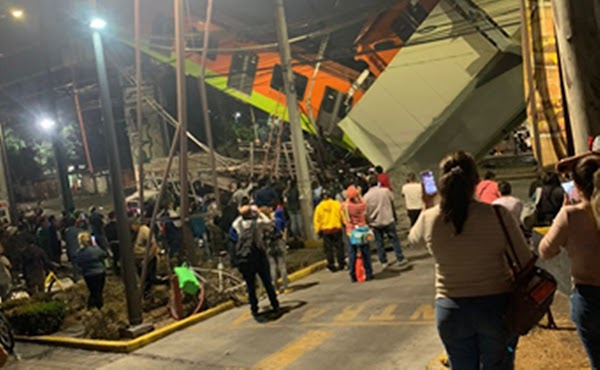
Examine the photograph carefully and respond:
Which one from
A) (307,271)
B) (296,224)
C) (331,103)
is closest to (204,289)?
(307,271)

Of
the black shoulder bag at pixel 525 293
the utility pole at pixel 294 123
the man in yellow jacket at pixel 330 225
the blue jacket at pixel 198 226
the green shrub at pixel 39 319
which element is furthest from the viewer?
the blue jacket at pixel 198 226

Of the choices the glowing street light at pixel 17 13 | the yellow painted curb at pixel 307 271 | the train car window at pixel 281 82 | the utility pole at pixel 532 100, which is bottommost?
the yellow painted curb at pixel 307 271

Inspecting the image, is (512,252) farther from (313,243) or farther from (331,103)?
(331,103)

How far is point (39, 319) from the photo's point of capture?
391 inches

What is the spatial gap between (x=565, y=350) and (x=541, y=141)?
6.23 feet

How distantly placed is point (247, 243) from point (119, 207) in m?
2.18

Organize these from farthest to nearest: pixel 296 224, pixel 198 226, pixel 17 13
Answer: pixel 17 13 → pixel 296 224 → pixel 198 226

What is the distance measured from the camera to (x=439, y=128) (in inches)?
786

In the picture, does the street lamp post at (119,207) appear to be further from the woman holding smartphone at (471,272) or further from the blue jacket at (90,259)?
the woman holding smartphone at (471,272)

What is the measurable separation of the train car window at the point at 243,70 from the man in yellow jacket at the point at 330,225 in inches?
578

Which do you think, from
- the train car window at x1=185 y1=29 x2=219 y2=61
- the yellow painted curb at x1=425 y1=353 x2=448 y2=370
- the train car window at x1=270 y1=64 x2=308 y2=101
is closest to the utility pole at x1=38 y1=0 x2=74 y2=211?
the train car window at x1=185 y1=29 x2=219 y2=61

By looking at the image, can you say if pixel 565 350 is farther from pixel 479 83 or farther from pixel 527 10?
pixel 479 83

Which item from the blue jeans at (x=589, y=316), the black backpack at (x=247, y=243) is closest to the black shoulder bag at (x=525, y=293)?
the blue jeans at (x=589, y=316)

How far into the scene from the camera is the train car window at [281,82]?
23.9m
